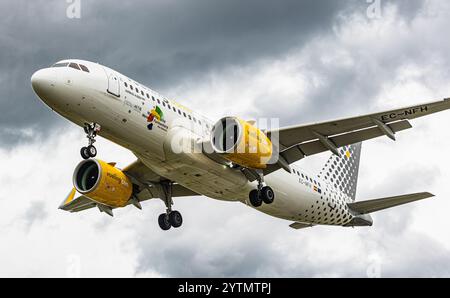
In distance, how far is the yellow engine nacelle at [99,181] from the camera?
1526 inches

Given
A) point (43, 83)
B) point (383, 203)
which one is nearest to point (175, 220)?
point (383, 203)

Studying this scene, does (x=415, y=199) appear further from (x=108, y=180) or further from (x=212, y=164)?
(x=108, y=180)

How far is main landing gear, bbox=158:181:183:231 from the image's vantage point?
134ft

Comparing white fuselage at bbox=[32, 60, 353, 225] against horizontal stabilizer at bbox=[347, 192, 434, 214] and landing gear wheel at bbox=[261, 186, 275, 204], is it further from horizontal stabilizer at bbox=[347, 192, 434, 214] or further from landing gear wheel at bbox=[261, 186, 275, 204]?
horizontal stabilizer at bbox=[347, 192, 434, 214]

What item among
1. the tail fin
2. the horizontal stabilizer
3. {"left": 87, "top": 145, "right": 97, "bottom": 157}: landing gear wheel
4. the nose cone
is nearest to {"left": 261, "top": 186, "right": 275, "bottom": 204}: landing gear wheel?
the horizontal stabilizer

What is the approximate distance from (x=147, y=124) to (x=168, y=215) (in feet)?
29.2

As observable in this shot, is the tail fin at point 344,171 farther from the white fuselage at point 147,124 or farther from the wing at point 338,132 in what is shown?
the wing at point 338,132

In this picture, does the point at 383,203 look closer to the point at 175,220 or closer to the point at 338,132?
the point at 338,132

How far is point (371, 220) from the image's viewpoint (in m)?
44.8

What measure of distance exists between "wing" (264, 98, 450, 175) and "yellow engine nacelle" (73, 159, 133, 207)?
7.80m

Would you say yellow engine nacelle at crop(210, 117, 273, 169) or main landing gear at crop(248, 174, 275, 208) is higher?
yellow engine nacelle at crop(210, 117, 273, 169)

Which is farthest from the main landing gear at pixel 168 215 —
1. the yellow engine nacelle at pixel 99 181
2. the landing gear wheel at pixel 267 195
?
the landing gear wheel at pixel 267 195
